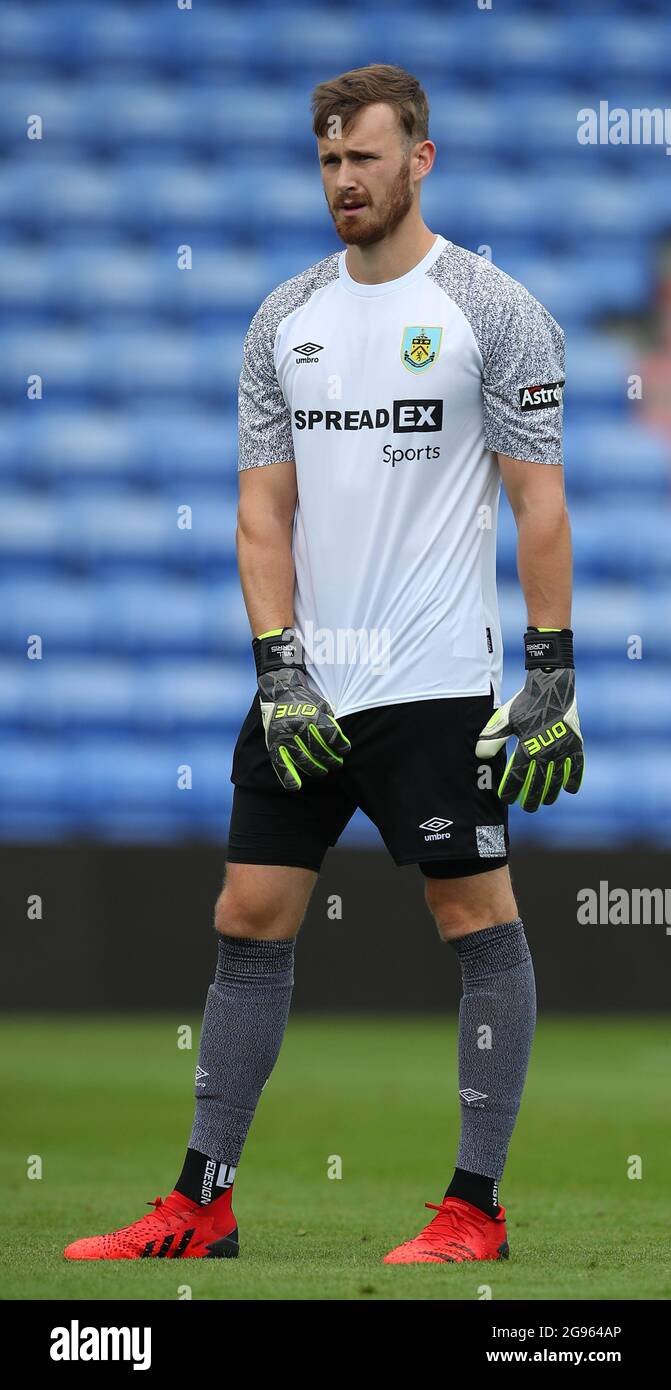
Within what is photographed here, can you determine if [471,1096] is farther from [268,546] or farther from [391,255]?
[391,255]

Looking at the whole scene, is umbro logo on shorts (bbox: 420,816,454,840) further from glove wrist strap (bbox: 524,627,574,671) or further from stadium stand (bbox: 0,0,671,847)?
stadium stand (bbox: 0,0,671,847)

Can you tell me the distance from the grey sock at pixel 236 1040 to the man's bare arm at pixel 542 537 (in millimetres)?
567

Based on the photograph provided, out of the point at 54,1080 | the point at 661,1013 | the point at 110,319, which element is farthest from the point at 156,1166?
the point at 110,319

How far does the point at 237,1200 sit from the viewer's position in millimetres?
3344

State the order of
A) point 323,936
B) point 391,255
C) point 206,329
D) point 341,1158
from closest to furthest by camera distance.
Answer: point 391,255
point 341,1158
point 323,936
point 206,329

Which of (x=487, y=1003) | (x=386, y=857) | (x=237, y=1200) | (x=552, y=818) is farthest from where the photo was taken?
(x=552, y=818)

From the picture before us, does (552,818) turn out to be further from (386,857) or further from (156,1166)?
(156,1166)

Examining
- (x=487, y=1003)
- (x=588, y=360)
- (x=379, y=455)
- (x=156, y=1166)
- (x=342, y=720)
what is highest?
(x=588, y=360)

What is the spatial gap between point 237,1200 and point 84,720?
339 cm

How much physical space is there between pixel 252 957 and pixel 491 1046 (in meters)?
0.34

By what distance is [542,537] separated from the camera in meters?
2.61

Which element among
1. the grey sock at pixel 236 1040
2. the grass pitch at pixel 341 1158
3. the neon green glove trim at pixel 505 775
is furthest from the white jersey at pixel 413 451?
the grass pitch at pixel 341 1158

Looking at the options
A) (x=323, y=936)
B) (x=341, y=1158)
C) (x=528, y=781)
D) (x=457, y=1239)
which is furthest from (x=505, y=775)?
(x=323, y=936)

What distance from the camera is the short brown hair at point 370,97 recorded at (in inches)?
103
